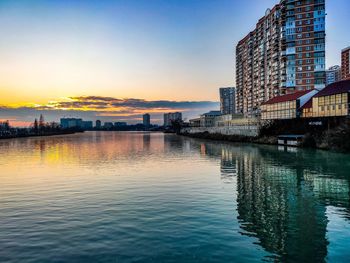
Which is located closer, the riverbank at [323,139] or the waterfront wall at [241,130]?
the riverbank at [323,139]

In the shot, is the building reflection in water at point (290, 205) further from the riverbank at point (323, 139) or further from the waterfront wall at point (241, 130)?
the waterfront wall at point (241, 130)

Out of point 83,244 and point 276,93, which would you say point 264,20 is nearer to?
point 276,93

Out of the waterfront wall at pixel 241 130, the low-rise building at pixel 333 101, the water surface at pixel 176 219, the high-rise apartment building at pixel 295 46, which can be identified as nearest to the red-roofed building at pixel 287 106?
the low-rise building at pixel 333 101

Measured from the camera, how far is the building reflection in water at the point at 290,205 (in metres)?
14.3

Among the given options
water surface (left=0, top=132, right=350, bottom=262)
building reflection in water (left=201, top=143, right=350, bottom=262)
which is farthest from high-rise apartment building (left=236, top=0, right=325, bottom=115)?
water surface (left=0, top=132, right=350, bottom=262)

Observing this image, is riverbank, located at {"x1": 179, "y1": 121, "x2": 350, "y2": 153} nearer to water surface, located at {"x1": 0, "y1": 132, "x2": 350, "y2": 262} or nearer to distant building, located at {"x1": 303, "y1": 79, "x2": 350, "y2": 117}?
distant building, located at {"x1": 303, "y1": 79, "x2": 350, "y2": 117}

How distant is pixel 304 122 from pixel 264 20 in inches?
2737

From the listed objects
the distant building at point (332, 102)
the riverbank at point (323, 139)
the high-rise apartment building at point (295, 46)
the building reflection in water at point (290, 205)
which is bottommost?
the building reflection in water at point (290, 205)

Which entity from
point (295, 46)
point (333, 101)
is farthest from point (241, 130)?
point (295, 46)

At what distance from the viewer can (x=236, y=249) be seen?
551 inches

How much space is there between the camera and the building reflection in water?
14320mm

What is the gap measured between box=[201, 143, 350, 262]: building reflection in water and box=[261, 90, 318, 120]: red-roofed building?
6296 centimetres

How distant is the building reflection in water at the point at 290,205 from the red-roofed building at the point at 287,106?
6296 centimetres

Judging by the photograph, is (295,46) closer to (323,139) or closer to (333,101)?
(333,101)
